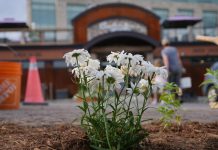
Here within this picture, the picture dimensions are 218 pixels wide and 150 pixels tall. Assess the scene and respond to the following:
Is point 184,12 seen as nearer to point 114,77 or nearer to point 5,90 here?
point 5,90

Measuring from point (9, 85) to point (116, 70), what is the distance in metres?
5.83

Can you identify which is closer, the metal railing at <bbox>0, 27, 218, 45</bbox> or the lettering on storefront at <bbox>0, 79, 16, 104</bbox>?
the lettering on storefront at <bbox>0, 79, 16, 104</bbox>

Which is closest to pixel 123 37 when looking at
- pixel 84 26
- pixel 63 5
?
pixel 84 26

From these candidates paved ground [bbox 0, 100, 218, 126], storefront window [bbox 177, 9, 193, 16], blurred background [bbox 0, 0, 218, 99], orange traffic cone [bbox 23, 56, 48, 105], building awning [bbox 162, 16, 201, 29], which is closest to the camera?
paved ground [bbox 0, 100, 218, 126]

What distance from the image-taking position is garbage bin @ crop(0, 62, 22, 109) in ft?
26.1

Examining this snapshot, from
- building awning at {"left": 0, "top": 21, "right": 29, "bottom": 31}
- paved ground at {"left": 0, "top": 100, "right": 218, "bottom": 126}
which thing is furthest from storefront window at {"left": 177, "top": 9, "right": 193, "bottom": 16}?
paved ground at {"left": 0, "top": 100, "right": 218, "bottom": 126}

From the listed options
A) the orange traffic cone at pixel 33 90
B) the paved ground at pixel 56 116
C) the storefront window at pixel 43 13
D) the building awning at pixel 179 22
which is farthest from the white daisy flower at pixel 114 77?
the storefront window at pixel 43 13

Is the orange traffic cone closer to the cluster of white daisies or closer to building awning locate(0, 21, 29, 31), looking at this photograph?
the cluster of white daisies

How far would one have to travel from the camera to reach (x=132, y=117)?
261 centimetres

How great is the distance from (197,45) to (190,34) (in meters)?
1.46

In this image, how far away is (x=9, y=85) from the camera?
318 inches

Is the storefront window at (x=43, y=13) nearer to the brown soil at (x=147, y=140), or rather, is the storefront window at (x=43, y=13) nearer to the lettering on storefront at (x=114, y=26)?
the lettering on storefront at (x=114, y=26)

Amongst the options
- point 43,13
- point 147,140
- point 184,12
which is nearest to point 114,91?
point 147,140

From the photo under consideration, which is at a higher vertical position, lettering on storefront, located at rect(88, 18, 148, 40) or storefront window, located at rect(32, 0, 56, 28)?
storefront window, located at rect(32, 0, 56, 28)
